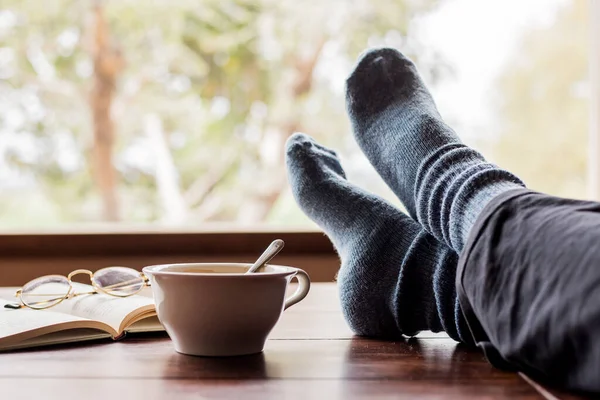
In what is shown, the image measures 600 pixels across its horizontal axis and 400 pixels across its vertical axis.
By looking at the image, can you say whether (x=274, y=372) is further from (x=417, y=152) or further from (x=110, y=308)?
(x=417, y=152)

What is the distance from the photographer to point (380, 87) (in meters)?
1.04

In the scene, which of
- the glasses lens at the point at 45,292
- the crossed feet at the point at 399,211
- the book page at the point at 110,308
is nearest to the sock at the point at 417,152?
the crossed feet at the point at 399,211

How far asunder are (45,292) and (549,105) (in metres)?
2.48

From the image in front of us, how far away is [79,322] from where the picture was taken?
56 centimetres

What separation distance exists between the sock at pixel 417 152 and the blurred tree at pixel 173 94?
1.65 m

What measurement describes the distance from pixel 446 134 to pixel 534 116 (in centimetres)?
219

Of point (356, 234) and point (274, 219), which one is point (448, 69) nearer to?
point (274, 219)

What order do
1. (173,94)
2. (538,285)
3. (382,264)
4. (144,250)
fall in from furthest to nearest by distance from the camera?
(173,94)
(144,250)
(382,264)
(538,285)

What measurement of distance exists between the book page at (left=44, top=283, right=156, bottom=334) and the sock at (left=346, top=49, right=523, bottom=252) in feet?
0.87

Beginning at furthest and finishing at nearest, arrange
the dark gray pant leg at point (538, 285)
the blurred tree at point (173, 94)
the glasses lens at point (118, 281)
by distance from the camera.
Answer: the blurred tree at point (173, 94) < the glasses lens at point (118, 281) < the dark gray pant leg at point (538, 285)

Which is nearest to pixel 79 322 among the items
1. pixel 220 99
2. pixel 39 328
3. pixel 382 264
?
pixel 39 328

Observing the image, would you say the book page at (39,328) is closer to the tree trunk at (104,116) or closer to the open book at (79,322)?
the open book at (79,322)

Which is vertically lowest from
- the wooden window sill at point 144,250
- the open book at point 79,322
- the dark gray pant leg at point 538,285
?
the wooden window sill at point 144,250

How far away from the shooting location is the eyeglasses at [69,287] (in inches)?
26.8
